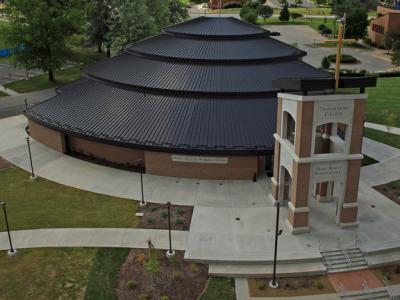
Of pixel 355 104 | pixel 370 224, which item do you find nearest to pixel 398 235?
pixel 370 224

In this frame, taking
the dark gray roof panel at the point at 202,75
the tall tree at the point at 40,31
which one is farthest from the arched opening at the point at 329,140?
the tall tree at the point at 40,31

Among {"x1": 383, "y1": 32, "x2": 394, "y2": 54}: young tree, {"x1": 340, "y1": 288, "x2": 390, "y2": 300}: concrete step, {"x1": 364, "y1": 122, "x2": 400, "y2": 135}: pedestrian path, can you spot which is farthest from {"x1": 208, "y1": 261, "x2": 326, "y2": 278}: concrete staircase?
{"x1": 383, "y1": 32, "x2": 394, "y2": 54}: young tree

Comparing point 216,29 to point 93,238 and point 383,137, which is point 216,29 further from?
point 93,238

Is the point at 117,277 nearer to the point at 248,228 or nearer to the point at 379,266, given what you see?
the point at 248,228

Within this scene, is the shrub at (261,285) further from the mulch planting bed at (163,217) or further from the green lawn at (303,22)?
the green lawn at (303,22)

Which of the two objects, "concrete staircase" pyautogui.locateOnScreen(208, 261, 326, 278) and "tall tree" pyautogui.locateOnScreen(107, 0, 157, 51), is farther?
"tall tree" pyautogui.locateOnScreen(107, 0, 157, 51)

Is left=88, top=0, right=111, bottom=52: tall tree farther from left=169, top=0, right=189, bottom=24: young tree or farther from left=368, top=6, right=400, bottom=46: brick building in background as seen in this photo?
left=368, top=6, right=400, bottom=46: brick building in background
